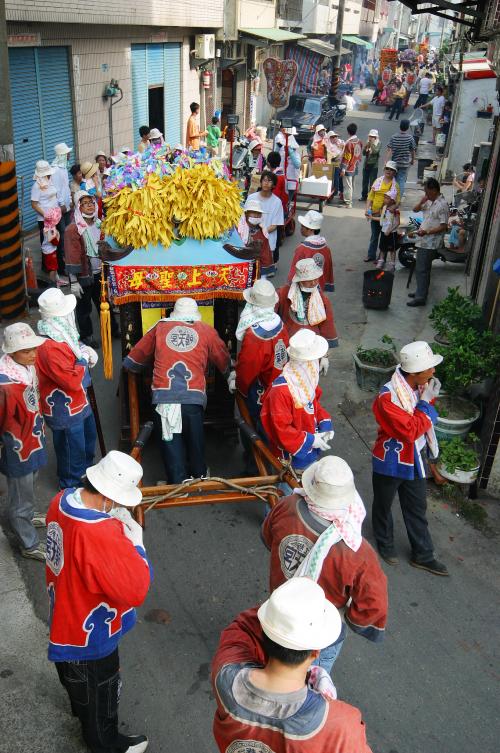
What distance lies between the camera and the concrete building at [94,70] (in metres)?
12.3

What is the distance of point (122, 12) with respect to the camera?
49.6 feet

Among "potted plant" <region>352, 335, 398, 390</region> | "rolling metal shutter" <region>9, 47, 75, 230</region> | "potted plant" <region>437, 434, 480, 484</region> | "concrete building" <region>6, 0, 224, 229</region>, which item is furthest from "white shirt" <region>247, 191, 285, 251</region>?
"potted plant" <region>437, 434, 480, 484</region>

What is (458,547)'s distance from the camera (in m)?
5.55

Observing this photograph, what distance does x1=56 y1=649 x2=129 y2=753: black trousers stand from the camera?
133 inches

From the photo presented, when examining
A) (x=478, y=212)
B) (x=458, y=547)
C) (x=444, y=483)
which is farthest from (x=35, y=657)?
(x=478, y=212)

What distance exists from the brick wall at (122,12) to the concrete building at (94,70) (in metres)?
0.02

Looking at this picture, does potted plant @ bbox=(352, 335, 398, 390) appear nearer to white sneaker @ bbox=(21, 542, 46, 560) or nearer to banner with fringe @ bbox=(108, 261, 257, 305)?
banner with fringe @ bbox=(108, 261, 257, 305)

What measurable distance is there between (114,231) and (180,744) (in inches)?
160

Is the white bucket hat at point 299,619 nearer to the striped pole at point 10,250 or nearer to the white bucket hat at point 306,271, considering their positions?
the white bucket hat at point 306,271

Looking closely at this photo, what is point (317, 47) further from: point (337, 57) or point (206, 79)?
point (206, 79)

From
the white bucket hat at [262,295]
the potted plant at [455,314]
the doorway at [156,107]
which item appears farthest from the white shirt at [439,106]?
the white bucket hat at [262,295]

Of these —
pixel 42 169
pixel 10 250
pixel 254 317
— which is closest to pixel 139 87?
pixel 42 169

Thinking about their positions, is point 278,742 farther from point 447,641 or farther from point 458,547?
point 458,547

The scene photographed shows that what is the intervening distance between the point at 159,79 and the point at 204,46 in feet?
8.92
